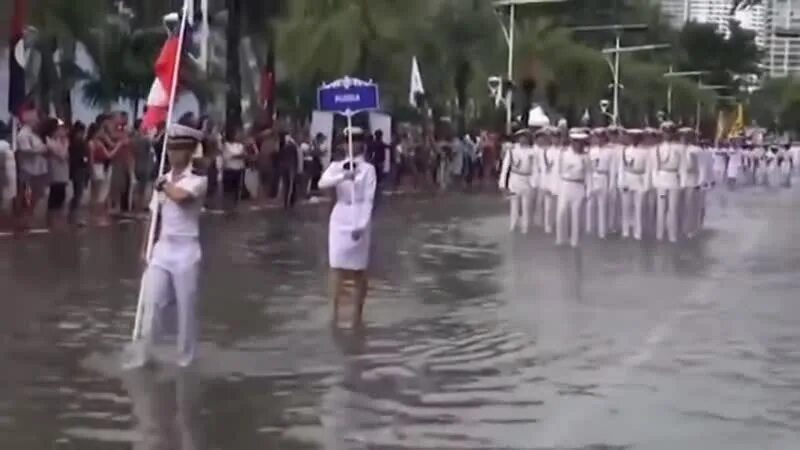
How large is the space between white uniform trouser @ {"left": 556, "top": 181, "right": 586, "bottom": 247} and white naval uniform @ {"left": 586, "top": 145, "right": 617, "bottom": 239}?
203cm

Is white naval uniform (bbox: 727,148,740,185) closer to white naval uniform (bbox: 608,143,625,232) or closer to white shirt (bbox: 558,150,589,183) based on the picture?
white naval uniform (bbox: 608,143,625,232)

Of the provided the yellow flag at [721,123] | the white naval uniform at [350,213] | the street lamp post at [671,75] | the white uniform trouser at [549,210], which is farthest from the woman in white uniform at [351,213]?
the yellow flag at [721,123]

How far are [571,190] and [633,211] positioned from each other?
276 centimetres

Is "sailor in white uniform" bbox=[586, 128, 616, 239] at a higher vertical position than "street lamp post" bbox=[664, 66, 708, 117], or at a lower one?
lower

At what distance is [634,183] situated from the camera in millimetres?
30422

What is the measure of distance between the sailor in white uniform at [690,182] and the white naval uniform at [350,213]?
1406cm

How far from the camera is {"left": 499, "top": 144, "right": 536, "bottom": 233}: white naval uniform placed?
3028 cm

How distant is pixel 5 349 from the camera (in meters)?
14.9

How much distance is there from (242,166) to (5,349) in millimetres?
23407

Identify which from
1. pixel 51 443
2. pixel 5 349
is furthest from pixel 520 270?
pixel 51 443

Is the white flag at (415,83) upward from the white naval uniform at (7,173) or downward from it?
upward

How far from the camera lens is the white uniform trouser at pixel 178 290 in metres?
13.8

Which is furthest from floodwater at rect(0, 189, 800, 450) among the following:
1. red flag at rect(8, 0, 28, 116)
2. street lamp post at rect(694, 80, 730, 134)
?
street lamp post at rect(694, 80, 730, 134)

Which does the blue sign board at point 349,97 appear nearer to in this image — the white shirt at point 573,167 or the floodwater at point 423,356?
the floodwater at point 423,356
